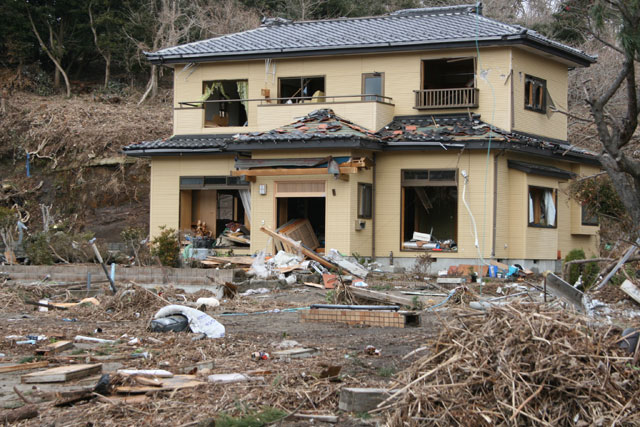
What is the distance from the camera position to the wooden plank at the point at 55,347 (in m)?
9.98

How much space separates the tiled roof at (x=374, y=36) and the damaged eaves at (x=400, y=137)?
2.21 metres

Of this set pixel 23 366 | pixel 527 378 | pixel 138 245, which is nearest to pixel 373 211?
pixel 138 245

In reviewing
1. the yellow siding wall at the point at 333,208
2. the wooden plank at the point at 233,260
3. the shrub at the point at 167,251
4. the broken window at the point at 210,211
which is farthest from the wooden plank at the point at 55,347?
the broken window at the point at 210,211

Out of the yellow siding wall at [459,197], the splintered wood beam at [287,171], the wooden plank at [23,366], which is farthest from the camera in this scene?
the yellow siding wall at [459,197]

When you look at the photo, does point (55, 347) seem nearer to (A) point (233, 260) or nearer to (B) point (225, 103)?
(A) point (233, 260)

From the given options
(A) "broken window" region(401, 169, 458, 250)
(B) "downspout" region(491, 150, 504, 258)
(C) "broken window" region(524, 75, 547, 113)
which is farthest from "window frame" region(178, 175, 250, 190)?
(C) "broken window" region(524, 75, 547, 113)

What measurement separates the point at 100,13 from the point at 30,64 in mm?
4231

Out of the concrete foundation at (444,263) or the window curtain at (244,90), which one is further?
the window curtain at (244,90)

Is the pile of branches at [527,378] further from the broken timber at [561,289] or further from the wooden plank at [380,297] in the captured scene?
the wooden plank at [380,297]

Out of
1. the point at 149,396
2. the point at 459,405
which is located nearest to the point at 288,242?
the point at 149,396

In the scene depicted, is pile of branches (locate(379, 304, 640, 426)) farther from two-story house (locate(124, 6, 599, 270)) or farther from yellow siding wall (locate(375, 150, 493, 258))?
yellow siding wall (locate(375, 150, 493, 258))

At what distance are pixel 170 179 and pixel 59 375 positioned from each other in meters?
18.0

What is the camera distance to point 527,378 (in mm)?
6160

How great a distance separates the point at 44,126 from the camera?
34.8 meters
